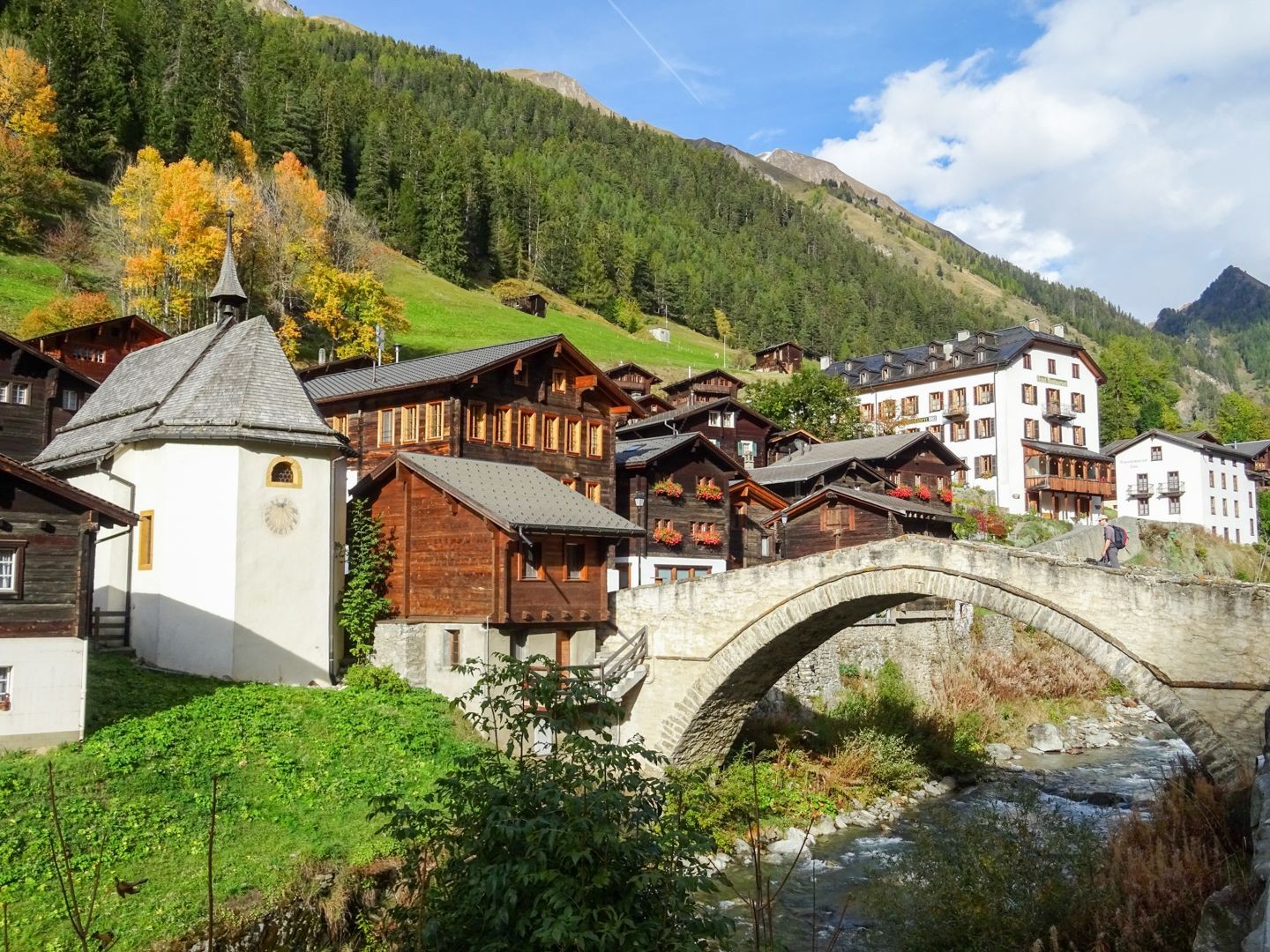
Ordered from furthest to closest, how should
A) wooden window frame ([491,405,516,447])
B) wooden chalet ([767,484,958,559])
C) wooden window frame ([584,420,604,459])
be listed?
1. wooden chalet ([767,484,958,559])
2. wooden window frame ([584,420,604,459])
3. wooden window frame ([491,405,516,447])

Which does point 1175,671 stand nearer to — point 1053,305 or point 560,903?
point 560,903

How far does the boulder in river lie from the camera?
29766 millimetres

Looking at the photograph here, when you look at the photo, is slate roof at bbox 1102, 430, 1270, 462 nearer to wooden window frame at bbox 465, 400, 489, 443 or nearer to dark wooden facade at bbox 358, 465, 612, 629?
wooden window frame at bbox 465, 400, 489, 443

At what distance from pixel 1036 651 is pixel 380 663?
2294 cm

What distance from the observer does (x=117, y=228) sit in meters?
48.0

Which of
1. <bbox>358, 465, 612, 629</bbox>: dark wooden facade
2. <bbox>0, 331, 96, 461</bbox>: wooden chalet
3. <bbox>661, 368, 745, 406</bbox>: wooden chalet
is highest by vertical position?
<bbox>661, 368, 745, 406</bbox>: wooden chalet

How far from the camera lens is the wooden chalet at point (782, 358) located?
268ft

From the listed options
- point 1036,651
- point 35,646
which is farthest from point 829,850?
point 1036,651

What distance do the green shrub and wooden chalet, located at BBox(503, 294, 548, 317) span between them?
185 feet

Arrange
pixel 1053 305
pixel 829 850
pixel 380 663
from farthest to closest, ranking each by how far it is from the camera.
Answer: pixel 1053 305 < pixel 380 663 < pixel 829 850

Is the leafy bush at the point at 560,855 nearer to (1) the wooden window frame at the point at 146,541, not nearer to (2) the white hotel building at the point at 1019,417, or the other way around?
(1) the wooden window frame at the point at 146,541

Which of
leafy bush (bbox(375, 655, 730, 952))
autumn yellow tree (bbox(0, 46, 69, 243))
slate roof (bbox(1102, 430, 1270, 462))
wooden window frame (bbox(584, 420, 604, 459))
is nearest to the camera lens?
leafy bush (bbox(375, 655, 730, 952))

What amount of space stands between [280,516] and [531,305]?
56.6 metres

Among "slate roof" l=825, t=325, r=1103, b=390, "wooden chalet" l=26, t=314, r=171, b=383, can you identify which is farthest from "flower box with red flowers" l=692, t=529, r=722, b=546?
"slate roof" l=825, t=325, r=1103, b=390
